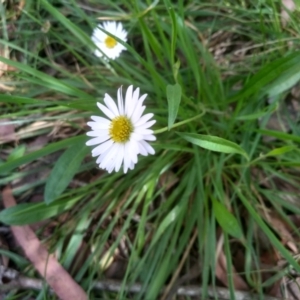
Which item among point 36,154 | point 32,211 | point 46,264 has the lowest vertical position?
point 46,264

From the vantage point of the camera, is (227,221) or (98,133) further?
(227,221)

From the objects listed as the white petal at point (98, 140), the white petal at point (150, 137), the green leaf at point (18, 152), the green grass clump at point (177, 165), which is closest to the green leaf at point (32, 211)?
the green grass clump at point (177, 165)

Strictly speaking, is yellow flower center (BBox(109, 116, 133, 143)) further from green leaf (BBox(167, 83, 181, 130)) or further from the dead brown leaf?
the dead brown leaf

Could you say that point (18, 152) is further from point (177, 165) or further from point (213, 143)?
point (213, 143)

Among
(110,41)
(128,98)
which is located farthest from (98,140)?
(110,41)

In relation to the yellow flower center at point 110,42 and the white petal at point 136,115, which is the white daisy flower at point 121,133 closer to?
the white petal at point 136,115

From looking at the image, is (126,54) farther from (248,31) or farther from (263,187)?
(263,187)
